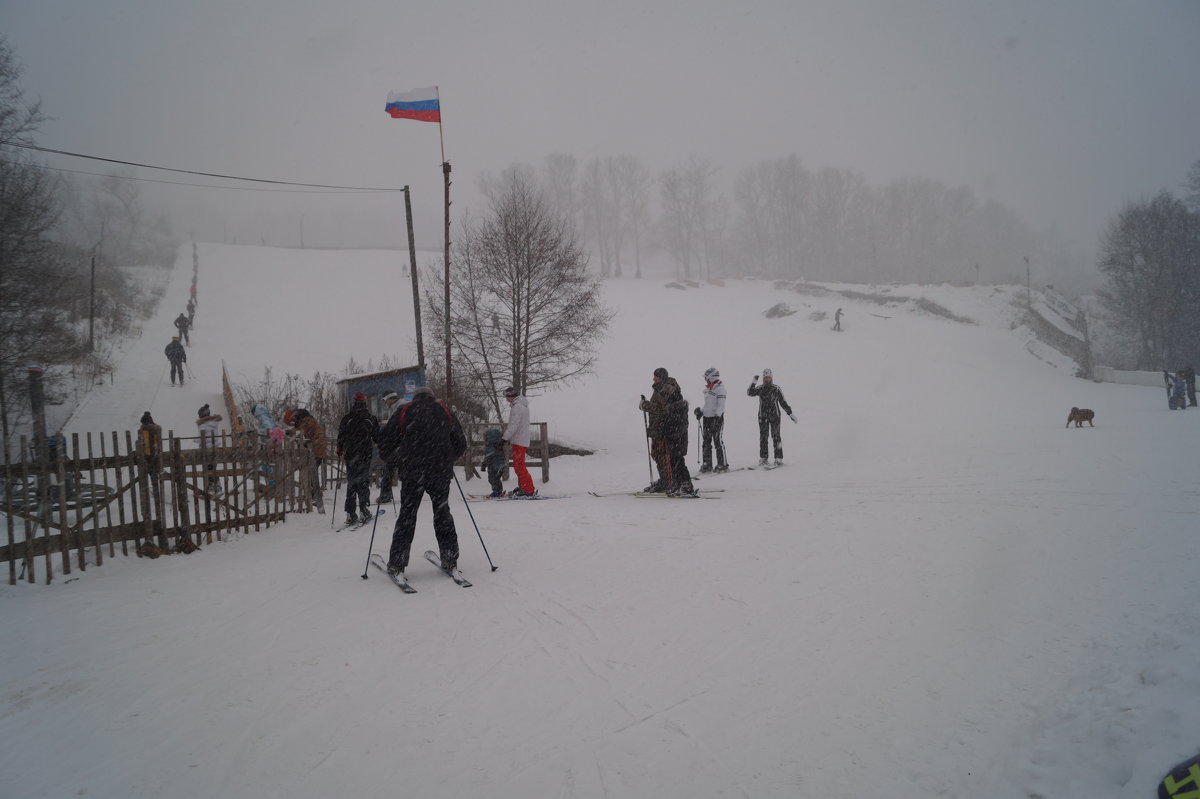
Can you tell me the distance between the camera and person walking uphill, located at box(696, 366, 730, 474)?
12891mm

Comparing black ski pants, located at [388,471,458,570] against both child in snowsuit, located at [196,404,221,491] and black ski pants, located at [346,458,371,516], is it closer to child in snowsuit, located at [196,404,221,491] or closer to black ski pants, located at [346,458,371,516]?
black ski pants, located at [346,458,371,516]

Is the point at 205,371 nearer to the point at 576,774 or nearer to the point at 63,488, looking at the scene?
the point at 63,488

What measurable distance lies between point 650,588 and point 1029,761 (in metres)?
3.03

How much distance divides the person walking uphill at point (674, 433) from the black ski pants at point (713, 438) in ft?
9.66

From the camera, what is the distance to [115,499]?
7691 mm

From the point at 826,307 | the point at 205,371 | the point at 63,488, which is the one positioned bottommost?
the point at 63,488

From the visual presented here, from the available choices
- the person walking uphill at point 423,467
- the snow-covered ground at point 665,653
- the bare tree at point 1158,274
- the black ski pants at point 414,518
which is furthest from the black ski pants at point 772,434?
the bare tree at point 1158,274

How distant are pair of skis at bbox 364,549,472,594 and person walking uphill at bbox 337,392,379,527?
260 cm

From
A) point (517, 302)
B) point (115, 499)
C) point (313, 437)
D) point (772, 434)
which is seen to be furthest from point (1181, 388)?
point (115, 499)

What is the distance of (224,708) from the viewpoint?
11.7ft

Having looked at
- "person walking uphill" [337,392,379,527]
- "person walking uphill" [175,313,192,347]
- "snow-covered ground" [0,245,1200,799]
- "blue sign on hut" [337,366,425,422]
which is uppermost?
"person walking uphill" [175,313,192,347]

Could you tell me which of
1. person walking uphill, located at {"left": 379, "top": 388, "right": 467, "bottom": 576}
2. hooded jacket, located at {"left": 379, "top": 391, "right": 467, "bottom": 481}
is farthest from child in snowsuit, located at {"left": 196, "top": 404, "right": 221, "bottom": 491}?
person walking uphill, located at {"left": 379, "top": 388, "right": 467, "bottom": 576}

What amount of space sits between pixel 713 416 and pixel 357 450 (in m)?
7.30

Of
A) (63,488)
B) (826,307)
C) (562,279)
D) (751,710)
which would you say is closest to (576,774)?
(751,710)
